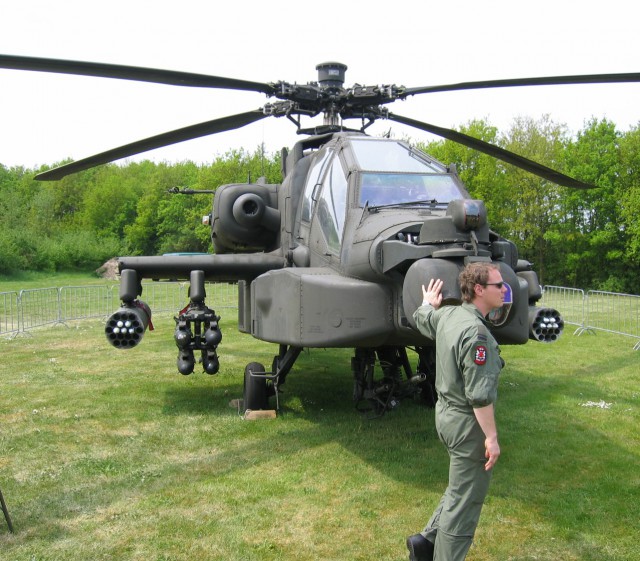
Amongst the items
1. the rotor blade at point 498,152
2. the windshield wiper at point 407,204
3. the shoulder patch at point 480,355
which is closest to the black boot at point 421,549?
the shoulder patch at point 480,355

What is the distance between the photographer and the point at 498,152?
737 cm

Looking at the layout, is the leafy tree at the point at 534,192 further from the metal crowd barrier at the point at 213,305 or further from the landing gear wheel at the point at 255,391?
the landing gear wheel at the point at 255,391

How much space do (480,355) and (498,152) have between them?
15.8 ft

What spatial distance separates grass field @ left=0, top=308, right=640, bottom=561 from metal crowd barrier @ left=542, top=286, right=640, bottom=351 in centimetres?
558

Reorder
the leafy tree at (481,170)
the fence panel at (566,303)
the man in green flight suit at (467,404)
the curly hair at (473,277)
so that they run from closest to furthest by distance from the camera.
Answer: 1. the man in green flight suit at (467,404)
2. the curly hair at (473,277)
3. the fence panel at (566,303)
4. the leafy tree at (481,170)

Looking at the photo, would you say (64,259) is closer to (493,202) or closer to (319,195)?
(493,202)

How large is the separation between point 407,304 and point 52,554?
2.67 meters

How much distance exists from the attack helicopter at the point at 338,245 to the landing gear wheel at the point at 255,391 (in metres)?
0.01

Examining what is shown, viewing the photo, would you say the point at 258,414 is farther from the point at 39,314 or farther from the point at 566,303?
the point at 39,314

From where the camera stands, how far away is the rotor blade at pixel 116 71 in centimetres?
476

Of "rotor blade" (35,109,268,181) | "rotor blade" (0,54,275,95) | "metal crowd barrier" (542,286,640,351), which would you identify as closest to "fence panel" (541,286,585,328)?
"metal crowd barrier" (542,286,640,351)

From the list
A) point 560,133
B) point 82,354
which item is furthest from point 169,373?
point 560,133

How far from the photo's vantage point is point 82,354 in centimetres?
1141

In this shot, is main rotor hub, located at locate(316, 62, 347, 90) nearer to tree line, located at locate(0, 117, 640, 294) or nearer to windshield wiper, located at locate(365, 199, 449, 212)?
windshield wiper, located at locate(365, 199, 449, 212)
